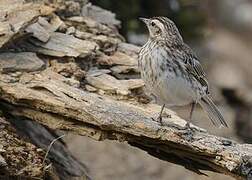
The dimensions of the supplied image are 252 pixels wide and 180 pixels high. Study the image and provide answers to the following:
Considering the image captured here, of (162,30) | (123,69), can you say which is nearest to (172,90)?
(162,30)

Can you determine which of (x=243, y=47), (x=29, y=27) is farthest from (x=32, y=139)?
(x=243, y=47)

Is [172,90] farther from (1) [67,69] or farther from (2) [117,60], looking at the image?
(2) [117,60]

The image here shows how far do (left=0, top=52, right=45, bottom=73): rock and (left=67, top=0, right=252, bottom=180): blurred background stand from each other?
2.72 m

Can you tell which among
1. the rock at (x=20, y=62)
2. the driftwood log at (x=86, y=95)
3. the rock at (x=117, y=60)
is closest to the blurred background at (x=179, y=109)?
the rock at (x=117, y=60)

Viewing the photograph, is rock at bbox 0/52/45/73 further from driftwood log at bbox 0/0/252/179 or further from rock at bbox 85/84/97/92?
rock at bbox 85/84/97/92

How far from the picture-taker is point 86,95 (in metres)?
8.02

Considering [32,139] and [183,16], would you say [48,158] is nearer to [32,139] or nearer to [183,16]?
[32,139]

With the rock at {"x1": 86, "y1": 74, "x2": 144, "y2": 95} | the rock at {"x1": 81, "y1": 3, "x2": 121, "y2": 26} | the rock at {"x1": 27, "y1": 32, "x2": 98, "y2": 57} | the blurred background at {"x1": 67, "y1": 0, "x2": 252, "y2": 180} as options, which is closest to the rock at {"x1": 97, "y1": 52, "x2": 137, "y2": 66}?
the rock at {"x1": 27, "y1": 32, "x2": 98, "y2": 57}

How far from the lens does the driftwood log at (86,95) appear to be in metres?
7.67

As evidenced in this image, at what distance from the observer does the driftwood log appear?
7668 millimetres

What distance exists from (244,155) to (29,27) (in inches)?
106

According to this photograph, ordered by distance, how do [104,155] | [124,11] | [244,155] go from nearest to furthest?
1. [244,155]
2. [104,155]
3. [124,11]

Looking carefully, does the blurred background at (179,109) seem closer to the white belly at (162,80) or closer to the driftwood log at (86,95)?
the driftwood log at (86,95)

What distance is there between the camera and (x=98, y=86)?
27.9ft
